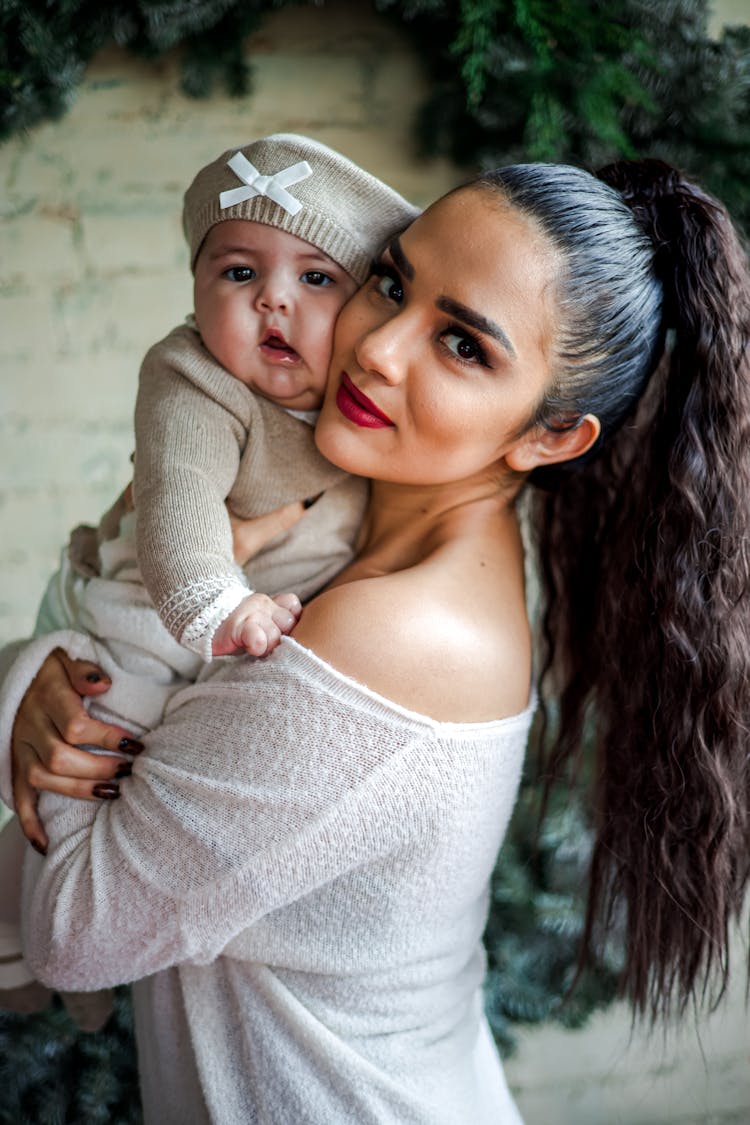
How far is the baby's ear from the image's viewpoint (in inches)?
52.0

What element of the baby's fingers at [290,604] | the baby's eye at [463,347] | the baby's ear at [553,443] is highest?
the baby's eye at [463,347]

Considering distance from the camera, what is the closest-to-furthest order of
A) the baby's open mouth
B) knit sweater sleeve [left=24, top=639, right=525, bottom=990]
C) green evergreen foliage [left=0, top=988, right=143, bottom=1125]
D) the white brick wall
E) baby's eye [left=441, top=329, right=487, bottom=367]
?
knit sweater sleeve [left=24, top=639, right=525, bottom=990]
baby's eye [left=441, top=329, right=487, bottom=367]
the baby's open mouth
green evergreen foliage [left=0, top=988, right=143, bottom=1125]
the white brick wall

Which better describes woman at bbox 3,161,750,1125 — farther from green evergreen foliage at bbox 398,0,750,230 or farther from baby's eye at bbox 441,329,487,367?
green evergreen foliage at bbox 398,0,750,230

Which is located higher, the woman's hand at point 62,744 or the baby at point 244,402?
the baby at point 244,402

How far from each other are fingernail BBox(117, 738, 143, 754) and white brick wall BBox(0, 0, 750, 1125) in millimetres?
1457

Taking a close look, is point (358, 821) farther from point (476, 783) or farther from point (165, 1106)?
point (165, 1106)

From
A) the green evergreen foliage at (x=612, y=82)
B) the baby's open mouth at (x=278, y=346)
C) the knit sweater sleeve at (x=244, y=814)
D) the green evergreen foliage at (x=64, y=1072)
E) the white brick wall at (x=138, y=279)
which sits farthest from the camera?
the white brick wall at (x=138, y=279)

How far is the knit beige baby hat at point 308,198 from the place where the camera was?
1307 mm

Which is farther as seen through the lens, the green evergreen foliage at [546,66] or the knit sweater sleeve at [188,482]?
the green evergreen foliage at [546,66]

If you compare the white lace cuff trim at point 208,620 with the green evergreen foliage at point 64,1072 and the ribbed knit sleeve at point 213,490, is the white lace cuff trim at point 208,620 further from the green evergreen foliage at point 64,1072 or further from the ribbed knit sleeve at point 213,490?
the green evergreen foliage at point 64,1072

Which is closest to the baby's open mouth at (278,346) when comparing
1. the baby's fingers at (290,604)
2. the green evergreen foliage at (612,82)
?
the baby's fingers at (290,604)

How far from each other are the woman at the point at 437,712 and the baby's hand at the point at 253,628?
0.02m

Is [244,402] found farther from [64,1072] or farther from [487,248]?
[64,1072]

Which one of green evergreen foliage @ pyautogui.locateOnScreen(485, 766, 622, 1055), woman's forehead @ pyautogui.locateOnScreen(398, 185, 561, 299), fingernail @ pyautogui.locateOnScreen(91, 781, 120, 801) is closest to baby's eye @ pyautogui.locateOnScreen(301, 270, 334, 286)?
woman's forehead @ pyautogui.locateOnScreen(398, 185, 561, 299)
